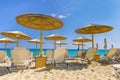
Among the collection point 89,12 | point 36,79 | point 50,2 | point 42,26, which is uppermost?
point 50,2

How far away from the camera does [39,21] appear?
7.43m

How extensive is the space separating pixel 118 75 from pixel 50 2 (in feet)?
35.6

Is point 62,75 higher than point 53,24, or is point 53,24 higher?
point 53,24

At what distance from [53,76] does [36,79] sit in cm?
54

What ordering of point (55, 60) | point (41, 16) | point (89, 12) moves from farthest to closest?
point (89, 12), point (55, 60), point (41, 16)

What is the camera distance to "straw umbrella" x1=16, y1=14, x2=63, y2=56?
6.75 meters

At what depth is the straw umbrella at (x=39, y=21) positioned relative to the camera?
6.75 meters

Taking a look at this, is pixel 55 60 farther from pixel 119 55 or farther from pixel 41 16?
pixel 119 55

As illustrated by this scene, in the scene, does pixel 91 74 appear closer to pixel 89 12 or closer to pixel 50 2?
pixel 89 12

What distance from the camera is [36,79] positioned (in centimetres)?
496

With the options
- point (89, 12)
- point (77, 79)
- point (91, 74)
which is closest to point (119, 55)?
point (89, 12)

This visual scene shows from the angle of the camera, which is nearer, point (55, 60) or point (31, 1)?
point (55, 60)

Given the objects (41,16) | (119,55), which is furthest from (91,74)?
(119,55)

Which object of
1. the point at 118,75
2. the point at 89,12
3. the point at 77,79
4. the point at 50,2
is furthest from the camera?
the point at 50,2
